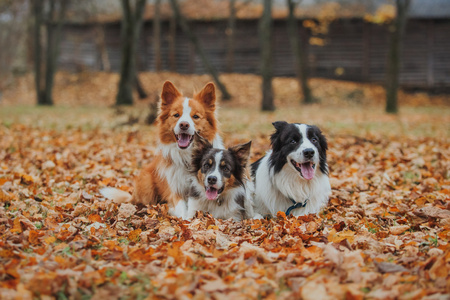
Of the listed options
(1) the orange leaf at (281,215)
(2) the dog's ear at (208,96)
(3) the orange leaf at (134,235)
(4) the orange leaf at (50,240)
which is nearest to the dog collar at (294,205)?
(1) the orange leaf at (281,215)

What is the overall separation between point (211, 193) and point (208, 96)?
4.39ft

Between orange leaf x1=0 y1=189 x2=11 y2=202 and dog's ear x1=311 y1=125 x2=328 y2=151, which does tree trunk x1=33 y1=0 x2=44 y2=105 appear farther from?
dog's ear x1=311 y1=125 x2=328 y2=151

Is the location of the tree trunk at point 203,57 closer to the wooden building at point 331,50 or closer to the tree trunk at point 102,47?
the wooden building at point 331,50

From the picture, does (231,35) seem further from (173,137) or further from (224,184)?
(224,184)

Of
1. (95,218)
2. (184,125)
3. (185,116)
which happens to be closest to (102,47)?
(185,116)

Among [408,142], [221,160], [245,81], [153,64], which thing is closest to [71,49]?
[153,64]

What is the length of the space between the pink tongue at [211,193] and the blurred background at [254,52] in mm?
18402

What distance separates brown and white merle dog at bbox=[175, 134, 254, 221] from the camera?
4680mm

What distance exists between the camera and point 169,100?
206 inches

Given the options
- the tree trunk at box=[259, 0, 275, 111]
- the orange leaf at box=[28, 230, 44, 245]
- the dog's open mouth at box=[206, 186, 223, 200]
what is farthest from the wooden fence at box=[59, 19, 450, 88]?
the orange leaf at box=[28, 230, 44, 245]

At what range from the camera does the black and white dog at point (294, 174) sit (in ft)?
14.8

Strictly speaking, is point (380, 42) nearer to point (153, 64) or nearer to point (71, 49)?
point (153, 64)

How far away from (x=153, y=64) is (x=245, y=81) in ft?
25.9

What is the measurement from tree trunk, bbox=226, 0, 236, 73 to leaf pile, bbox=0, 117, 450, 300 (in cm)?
2172
